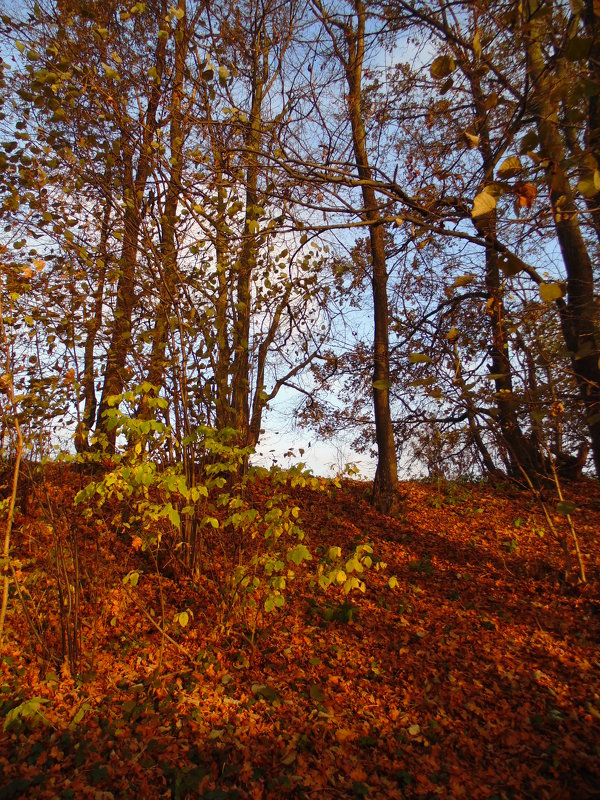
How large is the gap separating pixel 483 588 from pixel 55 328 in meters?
4.82

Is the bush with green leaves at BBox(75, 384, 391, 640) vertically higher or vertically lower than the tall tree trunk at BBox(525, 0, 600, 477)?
lower

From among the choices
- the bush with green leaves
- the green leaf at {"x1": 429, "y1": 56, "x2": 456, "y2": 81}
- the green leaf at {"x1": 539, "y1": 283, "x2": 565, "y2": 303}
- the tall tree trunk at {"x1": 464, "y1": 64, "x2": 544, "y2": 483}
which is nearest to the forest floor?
the bush with green leaves

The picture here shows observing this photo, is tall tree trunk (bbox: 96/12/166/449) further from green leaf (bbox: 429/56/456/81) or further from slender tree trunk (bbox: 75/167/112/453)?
green leaf (bbox: 429/56/456/81)

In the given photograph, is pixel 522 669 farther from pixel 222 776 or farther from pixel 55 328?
pixel 55 328

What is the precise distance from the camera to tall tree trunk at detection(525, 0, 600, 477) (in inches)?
101

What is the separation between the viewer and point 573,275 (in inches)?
177

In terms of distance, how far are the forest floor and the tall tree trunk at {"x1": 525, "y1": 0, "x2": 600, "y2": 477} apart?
1.64 metres

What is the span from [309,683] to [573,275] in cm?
416

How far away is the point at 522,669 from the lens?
348 centimetres

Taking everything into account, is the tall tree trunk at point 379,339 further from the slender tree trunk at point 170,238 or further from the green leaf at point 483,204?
the green leaf at point 483,204

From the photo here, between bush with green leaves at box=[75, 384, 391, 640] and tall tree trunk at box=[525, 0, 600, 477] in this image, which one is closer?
tall tree trunk at box=[525, 0, 600, 477]

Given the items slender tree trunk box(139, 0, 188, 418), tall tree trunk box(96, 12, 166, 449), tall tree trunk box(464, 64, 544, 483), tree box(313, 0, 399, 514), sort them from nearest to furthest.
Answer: tall tree trunk box(464, 64, 544, 483) < slender tree trunk box(139, 0, 188, 418) < tall tree trunk box(96, 12, 166, 449) < tree box(313, 0, 399, 514)

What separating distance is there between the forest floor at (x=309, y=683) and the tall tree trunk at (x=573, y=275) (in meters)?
1.64

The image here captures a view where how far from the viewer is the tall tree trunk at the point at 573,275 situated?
2.57 meters
